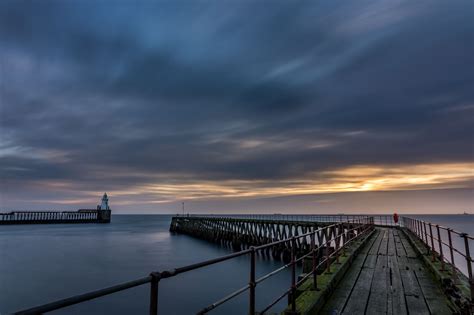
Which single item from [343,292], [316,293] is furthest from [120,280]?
[316,293]

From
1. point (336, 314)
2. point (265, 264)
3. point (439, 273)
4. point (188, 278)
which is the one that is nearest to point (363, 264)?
point (439, 273)

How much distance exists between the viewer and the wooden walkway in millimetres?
4918

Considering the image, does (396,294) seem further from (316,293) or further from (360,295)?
(316,293)

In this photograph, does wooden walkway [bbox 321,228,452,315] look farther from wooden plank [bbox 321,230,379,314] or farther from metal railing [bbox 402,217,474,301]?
metal railing [bbox 402,217,474,301]

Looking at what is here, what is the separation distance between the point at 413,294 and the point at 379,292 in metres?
0.63

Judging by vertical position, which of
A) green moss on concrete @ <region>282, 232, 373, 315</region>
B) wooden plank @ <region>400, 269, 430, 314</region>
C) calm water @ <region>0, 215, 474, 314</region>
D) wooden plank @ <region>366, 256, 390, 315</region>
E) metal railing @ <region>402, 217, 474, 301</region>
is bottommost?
calm water @ <region>0, 215, 474, 314</region>

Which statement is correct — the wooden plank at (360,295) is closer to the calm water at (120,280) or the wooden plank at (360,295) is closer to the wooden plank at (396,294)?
the wooden plank at (396,294)

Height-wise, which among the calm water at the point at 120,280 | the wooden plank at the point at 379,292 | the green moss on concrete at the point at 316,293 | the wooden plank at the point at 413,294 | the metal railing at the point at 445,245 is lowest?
the calm water at the point at 120,280

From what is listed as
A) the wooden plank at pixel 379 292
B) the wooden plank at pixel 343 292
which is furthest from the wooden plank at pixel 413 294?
the wooden plank at pixel 343 292

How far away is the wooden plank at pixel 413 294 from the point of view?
4922mm

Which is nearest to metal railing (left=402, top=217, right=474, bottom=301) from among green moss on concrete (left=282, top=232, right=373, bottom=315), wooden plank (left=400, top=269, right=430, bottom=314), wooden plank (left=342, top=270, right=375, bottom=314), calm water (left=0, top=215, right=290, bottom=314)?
wooden plank (left=400, top=269, right=430, bottom=314)

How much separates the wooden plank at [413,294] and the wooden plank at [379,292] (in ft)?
1.16

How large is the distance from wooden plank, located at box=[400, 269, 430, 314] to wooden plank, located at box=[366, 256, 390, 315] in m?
0.35

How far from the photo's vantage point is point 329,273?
6.64 metres
